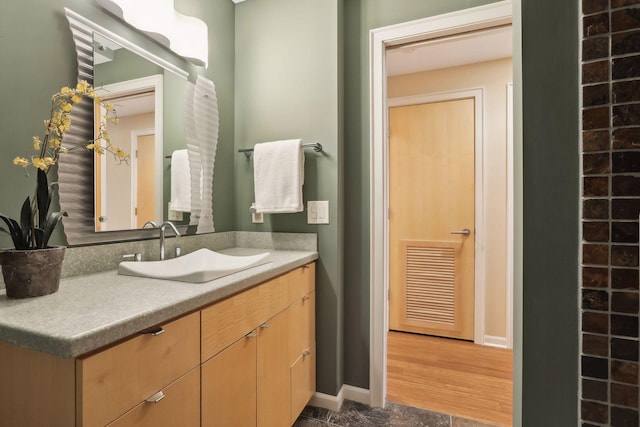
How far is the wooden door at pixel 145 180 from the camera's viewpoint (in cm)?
141

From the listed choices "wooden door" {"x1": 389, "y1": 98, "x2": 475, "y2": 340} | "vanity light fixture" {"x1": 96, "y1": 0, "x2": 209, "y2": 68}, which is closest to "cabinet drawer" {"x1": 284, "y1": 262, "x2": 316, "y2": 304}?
"vanity light fixture" {"x1": 96, "y1": 0, "x2": 209, "y2": 68}

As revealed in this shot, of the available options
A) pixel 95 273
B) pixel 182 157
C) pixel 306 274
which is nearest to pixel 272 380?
pixel 306 274

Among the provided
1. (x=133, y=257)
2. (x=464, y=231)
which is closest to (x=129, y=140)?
(x=133, y=257)

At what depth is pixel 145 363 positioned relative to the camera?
0.74 meters

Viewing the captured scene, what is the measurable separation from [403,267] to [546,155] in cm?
251

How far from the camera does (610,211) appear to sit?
1.46 ft

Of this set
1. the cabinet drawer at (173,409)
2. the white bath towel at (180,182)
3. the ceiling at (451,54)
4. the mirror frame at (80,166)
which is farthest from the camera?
the ceiling at (451,54)

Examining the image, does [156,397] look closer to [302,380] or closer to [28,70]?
[302,380]

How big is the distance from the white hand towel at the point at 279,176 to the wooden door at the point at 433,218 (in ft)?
4.77

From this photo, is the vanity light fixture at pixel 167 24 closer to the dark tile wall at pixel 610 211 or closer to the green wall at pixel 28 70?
the green wall at pixel 28 70

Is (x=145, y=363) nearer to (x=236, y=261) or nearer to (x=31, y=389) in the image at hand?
(x=31, y=389)

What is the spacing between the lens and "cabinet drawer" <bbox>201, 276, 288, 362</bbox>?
95cm

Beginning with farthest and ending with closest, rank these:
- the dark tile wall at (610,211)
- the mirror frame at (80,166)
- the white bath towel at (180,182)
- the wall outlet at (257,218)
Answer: the wall outlet at (257,218)
the white bath towel at (180,182)
the mirror frame at (80,166)
the dark tile wall at (610,211)

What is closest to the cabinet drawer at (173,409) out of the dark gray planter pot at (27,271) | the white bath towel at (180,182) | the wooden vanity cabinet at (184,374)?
the wooden vanity cabinet at (184,374)
